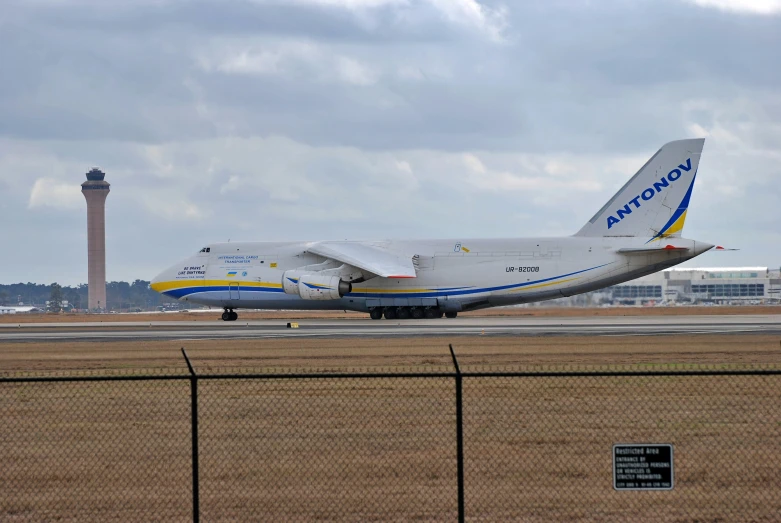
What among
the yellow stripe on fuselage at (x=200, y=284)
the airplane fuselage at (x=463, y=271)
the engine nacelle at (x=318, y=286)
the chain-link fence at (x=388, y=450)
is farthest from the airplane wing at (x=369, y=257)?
the chain-link fence at (x=388, y=450)

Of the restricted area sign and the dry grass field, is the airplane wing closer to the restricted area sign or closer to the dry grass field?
the dry grass field

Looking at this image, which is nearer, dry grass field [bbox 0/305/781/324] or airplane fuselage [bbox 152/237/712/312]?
airplane fuselage [bbox 152/237/712/312]

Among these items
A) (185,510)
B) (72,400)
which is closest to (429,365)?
(72,400)

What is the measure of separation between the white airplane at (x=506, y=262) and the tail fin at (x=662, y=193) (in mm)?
51

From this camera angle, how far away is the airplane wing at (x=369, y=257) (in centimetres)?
5269

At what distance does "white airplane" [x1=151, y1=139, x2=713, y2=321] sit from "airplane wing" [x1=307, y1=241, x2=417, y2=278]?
2.4 inches

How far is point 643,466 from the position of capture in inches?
417

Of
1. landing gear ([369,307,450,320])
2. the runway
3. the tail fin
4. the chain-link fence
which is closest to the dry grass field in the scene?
landing gear ([369,307,450,320])

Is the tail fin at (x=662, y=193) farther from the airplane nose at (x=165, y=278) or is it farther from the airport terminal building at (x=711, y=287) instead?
the airport terminal building at (x=711, y=287)

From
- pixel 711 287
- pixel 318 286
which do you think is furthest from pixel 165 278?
pixel 711 287

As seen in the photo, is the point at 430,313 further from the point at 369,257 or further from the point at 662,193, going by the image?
the point at 662,193

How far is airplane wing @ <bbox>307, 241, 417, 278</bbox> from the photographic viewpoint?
52688mm

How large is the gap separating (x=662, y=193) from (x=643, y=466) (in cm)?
4392

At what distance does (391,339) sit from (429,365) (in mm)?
11354
